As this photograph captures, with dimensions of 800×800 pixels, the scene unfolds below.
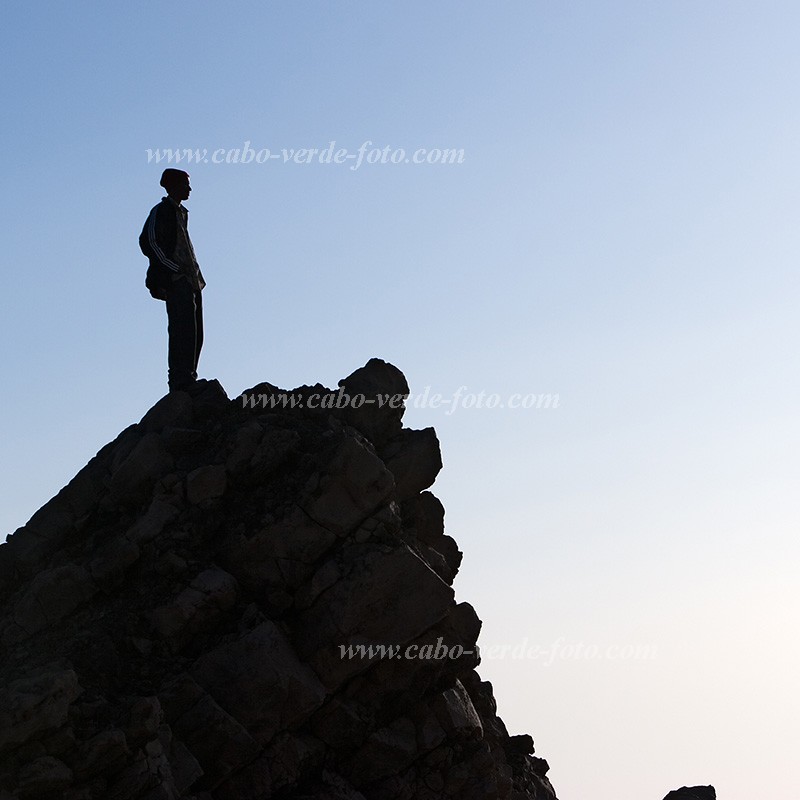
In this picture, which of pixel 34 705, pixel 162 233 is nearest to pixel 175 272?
pixel 162 233

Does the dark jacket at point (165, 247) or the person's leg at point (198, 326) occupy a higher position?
the dark jacket at point (165, 247)

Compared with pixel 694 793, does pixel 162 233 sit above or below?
above

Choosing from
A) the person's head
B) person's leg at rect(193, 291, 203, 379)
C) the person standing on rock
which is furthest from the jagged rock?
the person's head

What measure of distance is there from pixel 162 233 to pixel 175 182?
1.28 metres

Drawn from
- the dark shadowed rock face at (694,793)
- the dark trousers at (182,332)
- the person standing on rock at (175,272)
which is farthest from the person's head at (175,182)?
the dark shadowed rock face at (694,793)

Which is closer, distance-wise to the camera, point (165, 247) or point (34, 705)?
point (34, 705)

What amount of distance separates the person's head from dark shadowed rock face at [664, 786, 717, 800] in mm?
20650

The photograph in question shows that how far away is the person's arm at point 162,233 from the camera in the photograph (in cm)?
2969

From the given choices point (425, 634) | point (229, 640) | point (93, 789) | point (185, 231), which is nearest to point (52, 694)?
point (93, 789)

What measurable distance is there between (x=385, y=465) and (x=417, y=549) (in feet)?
7.17

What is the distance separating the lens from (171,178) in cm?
3017

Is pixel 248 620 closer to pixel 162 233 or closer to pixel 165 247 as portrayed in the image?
pixel 165 247

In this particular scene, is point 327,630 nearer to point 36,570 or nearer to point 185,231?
point 36,570

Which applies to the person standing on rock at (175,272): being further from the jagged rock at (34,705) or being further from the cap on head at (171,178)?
the jagged rock at (34,705)
